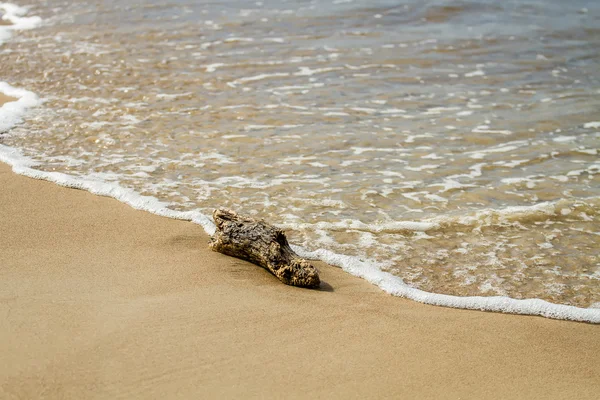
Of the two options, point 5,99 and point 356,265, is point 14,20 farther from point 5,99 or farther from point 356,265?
point 356,265

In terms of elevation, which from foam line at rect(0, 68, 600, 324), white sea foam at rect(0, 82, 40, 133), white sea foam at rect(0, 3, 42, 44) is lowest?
foam line at rect(0, 68, 600, 324)

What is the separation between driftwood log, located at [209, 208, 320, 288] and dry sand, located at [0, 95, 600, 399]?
78 millimetres

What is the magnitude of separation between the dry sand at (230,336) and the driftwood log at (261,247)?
78 mm

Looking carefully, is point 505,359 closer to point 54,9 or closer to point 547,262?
point 547,262

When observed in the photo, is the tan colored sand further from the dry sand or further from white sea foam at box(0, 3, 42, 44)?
the dry sand

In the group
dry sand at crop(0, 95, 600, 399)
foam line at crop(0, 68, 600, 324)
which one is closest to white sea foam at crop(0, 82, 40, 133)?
foam line at crop(0, 68, 600, 324)

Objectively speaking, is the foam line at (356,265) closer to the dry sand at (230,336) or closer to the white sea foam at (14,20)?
the dry sand at (230,336)

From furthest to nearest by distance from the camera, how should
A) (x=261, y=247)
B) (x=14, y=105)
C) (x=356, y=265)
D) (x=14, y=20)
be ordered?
(x=14, y=20)
(x=14, y=105)
(x=356, y=265)
(x=261, y=247)

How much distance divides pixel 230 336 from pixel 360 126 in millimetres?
3978

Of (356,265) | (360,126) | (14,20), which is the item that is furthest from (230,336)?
(14,20)

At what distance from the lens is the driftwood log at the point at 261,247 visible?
4.46 metres

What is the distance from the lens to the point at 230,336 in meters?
3.80

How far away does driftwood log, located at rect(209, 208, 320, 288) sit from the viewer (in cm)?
446

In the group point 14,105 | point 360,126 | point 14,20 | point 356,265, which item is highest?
point 14,20
